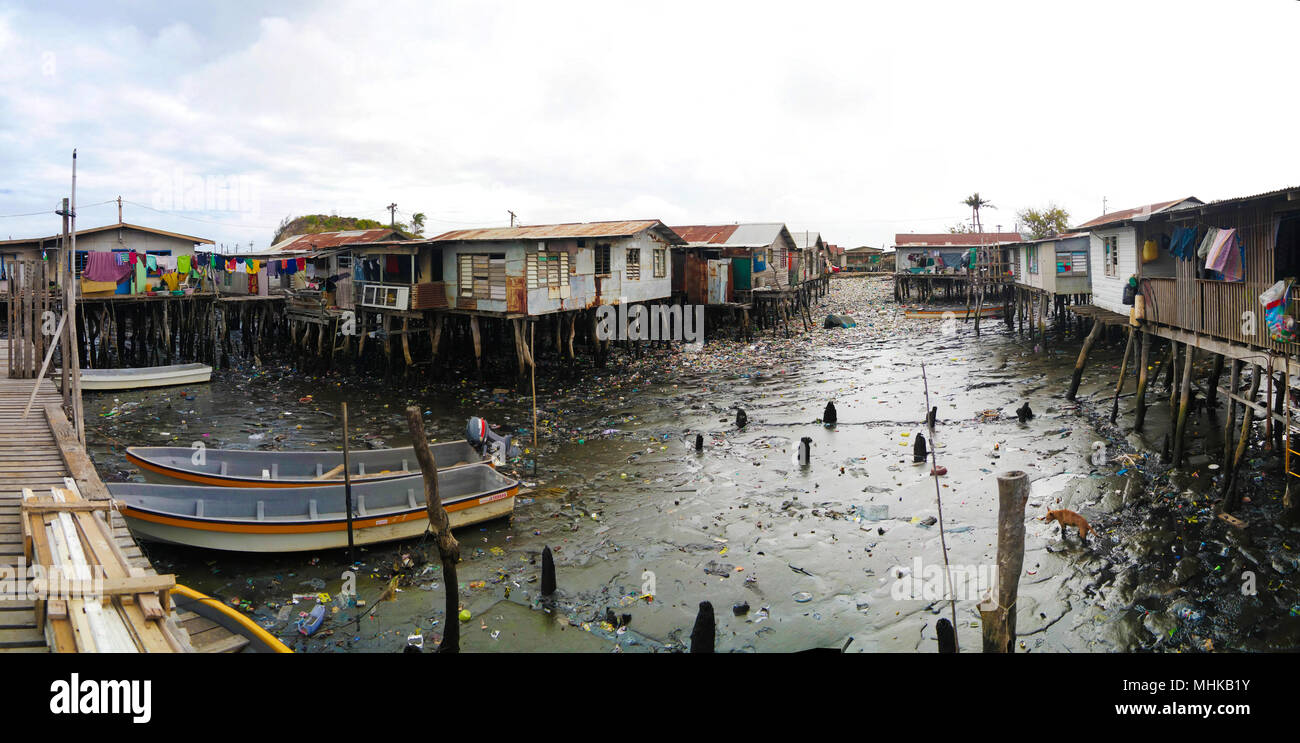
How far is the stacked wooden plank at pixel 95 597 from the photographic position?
14.0 feet

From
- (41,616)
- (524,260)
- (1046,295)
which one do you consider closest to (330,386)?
(524,260)

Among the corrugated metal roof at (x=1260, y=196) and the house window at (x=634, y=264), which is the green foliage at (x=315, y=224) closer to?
the house window at (x=634, y=264)

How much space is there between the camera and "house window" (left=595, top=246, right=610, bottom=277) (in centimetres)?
2412

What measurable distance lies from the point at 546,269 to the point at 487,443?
8.49 meters

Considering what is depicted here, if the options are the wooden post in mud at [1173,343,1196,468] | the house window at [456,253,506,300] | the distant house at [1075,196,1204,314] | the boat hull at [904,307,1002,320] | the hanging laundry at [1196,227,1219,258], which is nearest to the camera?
the hanging laundry at [1196,227,1219,258]

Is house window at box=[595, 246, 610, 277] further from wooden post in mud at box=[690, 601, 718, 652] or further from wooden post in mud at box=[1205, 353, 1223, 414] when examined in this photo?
wooden post in mud at box=[690, 601, 718, 652]

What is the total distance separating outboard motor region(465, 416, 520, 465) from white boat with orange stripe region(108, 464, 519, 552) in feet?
6.69

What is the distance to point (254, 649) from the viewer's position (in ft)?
20.4

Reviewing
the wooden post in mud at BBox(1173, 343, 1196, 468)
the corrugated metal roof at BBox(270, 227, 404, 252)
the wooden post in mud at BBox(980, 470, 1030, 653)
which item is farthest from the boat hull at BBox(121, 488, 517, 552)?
the corrugated metal roof at BBox(270, 227, 404, 252)

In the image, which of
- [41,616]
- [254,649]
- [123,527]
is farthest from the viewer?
[123,527]

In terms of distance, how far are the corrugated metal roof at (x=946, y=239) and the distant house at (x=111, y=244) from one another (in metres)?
39.0

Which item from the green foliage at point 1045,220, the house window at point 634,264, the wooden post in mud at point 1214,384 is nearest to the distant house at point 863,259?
the green foliage at point 1045,220
